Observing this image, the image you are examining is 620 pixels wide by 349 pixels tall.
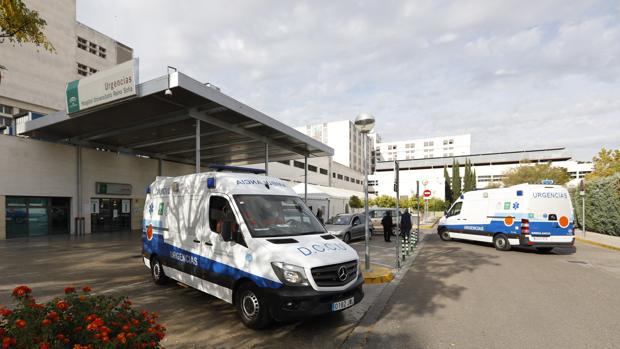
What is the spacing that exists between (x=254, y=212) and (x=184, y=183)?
214 cm

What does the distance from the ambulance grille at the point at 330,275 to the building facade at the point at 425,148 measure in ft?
333

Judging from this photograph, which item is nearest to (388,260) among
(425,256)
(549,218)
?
(425,256)

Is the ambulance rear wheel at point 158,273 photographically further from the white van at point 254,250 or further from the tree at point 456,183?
the tree at point 456,183

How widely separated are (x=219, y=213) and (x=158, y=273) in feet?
9.64

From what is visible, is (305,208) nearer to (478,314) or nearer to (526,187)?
(478,314)

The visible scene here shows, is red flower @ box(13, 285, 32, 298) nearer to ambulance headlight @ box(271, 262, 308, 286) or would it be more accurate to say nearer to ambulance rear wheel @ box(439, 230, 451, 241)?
ambulance headlight @ box(271, 262, 308, 286)

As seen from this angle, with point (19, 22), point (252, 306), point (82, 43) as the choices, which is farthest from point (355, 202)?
point (19, 22)

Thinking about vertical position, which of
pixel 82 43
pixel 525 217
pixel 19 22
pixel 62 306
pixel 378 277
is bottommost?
pixel 378 277

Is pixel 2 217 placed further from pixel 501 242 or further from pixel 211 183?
pixel 501 242

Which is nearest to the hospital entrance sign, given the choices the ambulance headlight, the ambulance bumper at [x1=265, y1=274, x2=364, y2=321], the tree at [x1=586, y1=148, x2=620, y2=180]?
the ambulance headlight

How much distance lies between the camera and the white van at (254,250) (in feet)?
15.7

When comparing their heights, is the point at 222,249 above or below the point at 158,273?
above

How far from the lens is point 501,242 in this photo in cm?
1404

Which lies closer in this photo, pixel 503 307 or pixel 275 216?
pixel 275 216
